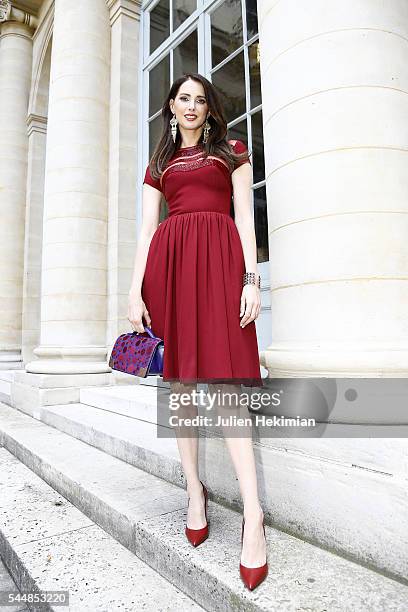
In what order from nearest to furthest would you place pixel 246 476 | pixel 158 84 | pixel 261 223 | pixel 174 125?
pixel 246 476
pixel 174 125
pixel 261 223
pixel 158 84

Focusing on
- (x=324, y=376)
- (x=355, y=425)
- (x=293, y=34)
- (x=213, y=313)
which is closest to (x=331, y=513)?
(x=355, y=425)

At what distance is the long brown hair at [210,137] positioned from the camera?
1.85m

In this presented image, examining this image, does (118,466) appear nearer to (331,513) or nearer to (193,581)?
(193,581)

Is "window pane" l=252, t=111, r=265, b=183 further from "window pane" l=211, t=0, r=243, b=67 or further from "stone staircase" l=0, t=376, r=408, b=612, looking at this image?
"stone staircase" l=0, t=376, r=408, b=612

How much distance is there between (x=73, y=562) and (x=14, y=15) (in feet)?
30.9

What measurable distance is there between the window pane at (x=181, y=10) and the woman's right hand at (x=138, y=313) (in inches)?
188

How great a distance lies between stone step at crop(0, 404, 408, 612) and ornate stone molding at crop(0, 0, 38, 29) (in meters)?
8.58

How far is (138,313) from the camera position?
72.8 inches

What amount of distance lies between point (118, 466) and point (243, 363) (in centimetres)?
170

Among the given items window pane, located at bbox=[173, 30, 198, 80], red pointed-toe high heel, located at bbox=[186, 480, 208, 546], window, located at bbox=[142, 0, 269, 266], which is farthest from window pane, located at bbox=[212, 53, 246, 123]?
red pointed-toe high heel, located at bbox=[186, 480, 208, 546]

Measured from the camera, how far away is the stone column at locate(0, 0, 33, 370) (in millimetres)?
7668

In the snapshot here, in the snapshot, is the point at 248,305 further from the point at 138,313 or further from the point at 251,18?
the point at 251,18

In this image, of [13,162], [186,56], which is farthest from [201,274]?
[13,162]

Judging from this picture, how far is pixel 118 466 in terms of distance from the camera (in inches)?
115
